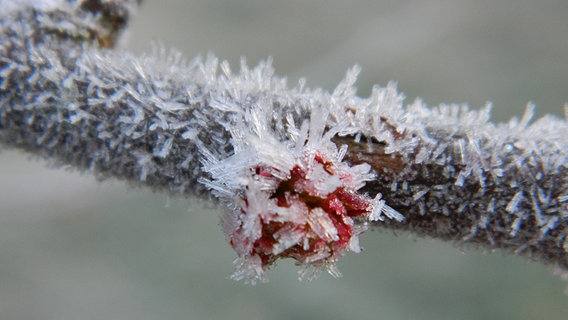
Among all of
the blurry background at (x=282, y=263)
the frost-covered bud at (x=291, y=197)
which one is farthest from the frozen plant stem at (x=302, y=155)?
the blurry background at (x=282, y=263)

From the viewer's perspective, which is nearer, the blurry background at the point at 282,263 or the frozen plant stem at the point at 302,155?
the frozen plant stem at the point at 302,155

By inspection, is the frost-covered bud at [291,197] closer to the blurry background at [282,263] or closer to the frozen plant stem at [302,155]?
the frozen plant stem at [302,155]

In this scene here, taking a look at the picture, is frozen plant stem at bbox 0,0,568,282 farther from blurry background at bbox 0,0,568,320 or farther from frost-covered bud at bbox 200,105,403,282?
blurry background at bbox 0,0,568,320

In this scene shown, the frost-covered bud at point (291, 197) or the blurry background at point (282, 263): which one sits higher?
the blurry background at point (282, 263)

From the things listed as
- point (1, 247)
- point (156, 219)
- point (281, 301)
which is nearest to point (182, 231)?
point (156, 219)

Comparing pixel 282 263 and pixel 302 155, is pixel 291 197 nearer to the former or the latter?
pixel 302 155
